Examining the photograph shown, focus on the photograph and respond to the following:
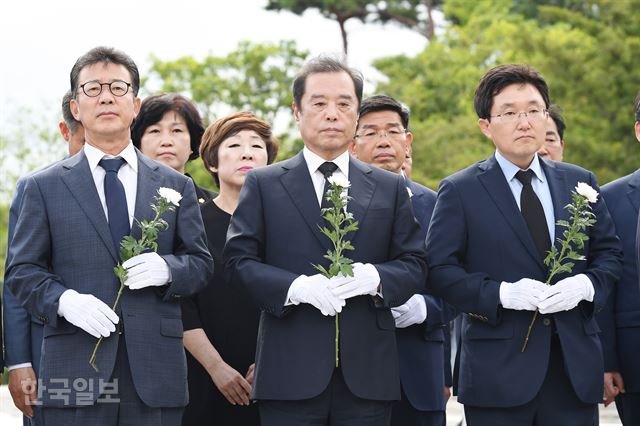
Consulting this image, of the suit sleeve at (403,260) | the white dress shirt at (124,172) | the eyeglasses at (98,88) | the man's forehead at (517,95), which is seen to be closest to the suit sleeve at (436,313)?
the suit sleeve at (403,260)

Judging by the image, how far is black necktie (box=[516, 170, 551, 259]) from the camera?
5.71 metres

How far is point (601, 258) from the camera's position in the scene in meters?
5.78

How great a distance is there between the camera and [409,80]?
3766 cm

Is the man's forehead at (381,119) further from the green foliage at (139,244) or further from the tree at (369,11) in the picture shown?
the tree at (369,11)

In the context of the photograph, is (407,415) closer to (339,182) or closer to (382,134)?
(339,182)

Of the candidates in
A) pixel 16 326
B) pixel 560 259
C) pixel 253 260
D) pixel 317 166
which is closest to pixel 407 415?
pixel 560 259

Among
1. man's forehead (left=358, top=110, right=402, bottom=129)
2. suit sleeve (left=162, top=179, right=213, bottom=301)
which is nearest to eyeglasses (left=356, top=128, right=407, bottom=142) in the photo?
man's forehead (left=358, top=110, right=402, bottom=129)

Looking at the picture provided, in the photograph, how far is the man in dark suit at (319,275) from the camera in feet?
17.1

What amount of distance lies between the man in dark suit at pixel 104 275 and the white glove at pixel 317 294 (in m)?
0.55

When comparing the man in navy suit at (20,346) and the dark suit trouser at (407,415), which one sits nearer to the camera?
the man in navy suit at (20,346)

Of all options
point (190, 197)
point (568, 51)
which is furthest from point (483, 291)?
point (568, 51)

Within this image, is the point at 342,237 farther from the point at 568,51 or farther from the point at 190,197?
the point at 568,51

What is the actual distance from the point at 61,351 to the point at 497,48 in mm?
30887

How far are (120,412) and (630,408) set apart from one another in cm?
297
